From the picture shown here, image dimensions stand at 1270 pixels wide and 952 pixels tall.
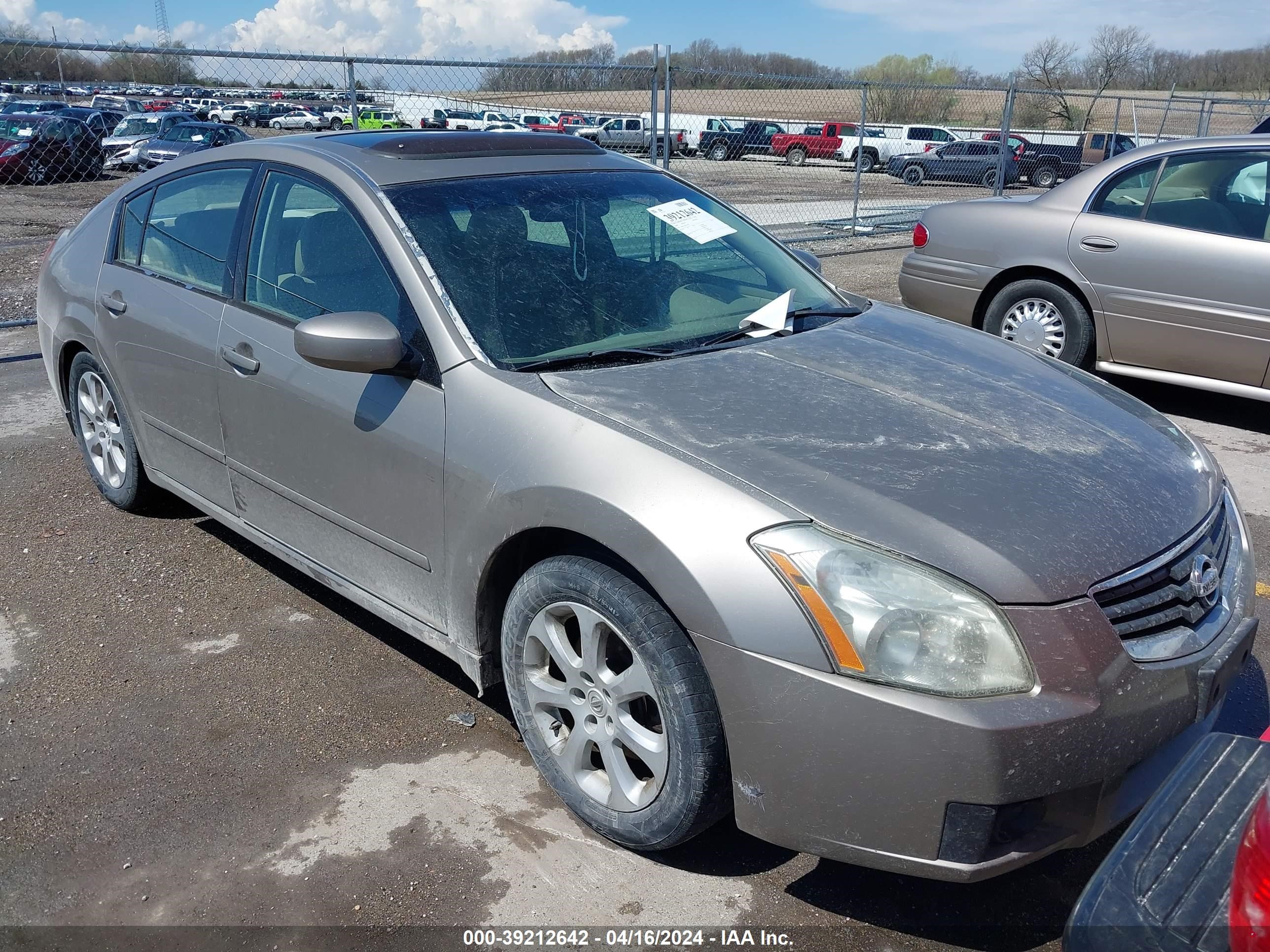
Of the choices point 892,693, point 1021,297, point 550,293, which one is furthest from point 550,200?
point 1021,297

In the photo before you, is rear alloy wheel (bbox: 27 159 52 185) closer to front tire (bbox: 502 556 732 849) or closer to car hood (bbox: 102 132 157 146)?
car hood (bbox: 102 132 157 146)

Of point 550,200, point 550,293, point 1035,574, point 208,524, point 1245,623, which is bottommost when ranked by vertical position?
point 208,524

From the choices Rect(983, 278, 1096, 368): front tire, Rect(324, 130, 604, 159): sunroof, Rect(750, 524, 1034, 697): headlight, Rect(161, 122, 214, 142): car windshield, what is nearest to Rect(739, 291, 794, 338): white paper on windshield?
Rect(324, 130, 604, 159): sunroof

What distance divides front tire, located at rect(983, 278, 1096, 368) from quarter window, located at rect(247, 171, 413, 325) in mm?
4285

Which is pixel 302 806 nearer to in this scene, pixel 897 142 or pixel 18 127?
pixel 18 127

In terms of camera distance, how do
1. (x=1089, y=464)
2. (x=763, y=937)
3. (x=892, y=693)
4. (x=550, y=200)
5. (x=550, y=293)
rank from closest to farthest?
1. (x=892, y=693)
2. (x=763, y=937)
3. (x=1089, y=464)
4. (x=550, y=293)
5. (x=550, y=200)

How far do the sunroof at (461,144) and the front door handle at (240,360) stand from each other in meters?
0.77

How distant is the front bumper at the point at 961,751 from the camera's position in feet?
6.69

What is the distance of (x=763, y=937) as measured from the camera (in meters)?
2.39

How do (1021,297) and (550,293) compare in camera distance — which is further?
(1021,297)

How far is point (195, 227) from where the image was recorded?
12.7 ft

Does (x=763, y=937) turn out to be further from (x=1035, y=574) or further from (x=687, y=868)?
(x=1035, y=574)

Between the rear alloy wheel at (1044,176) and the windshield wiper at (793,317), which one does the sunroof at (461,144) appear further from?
the rear alloy wheel at (1044,176)

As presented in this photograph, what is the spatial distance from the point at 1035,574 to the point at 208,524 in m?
3.70
